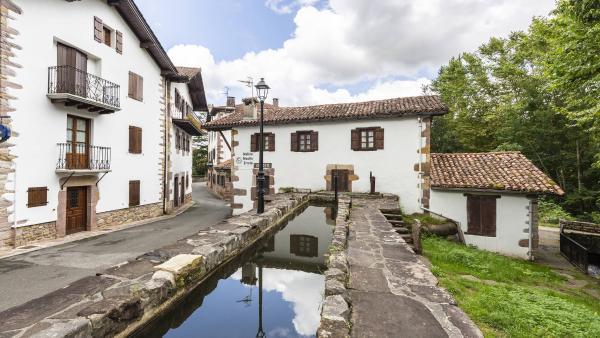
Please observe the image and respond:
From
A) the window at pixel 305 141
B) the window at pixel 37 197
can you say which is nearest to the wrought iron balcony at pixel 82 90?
the window at pixel 37 197

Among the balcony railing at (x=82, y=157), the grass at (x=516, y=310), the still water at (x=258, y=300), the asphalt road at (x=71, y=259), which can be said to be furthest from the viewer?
the balcony railing at (x=82, y=157)

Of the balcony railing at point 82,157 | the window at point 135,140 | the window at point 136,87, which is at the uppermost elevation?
the window at point 136,87

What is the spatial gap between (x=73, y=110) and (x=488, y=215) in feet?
59.4

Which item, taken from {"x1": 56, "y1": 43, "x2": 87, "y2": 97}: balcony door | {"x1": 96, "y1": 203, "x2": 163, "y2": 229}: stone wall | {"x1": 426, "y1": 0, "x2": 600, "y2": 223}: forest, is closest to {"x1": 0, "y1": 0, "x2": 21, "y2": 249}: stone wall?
{"x1": 56, "y1": 43, "x2": 87, "y2": 97}: balcony door

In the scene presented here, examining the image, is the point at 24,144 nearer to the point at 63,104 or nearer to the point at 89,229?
the point at 63,104

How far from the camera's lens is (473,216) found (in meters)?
12.4

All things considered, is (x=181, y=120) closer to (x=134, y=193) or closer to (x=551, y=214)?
(x=134, y=193)

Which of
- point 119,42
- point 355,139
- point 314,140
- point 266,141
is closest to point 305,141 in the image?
point 314,140

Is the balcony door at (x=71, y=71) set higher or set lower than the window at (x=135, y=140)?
higher

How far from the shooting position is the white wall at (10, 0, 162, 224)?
31.9 ft

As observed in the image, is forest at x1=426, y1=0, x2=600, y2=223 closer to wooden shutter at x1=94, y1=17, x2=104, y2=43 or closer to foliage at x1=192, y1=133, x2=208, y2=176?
wooden shutter at x1=94, y1=17, x2=104, y2=43

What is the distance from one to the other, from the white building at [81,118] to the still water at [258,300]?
9339mm

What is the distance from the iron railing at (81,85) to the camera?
10.6 metres

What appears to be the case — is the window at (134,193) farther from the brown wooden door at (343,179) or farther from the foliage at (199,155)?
the foliage at (199,155)
